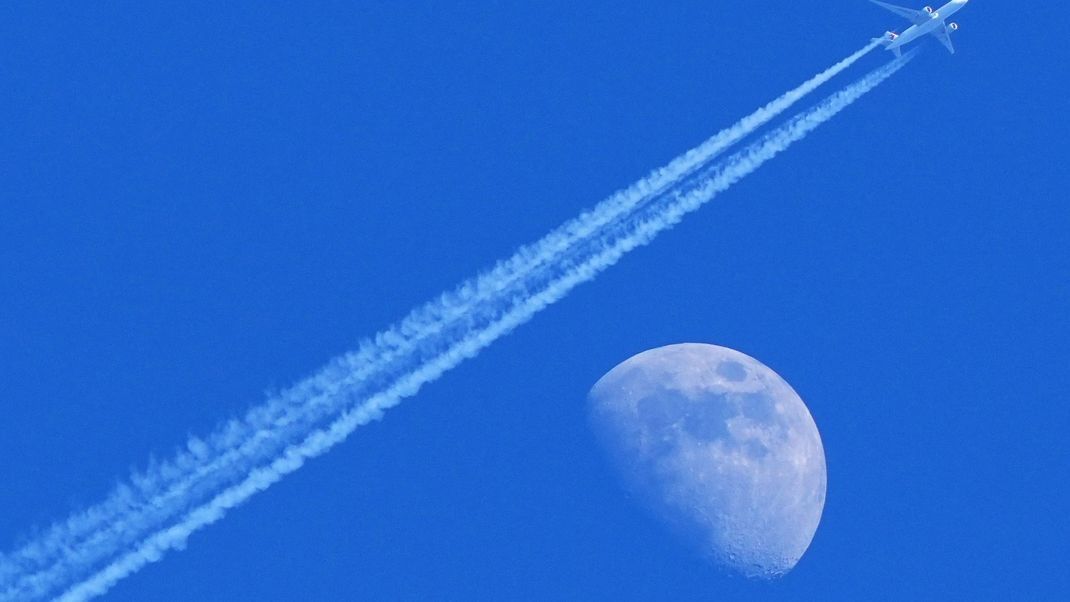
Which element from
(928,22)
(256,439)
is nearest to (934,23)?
(928,22)

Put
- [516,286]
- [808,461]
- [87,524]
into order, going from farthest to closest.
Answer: [808,461], [516,286], [87,524]

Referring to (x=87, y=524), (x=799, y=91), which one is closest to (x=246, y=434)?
(x=87, y=524)

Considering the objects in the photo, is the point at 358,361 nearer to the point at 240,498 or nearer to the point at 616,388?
the point at 240,498

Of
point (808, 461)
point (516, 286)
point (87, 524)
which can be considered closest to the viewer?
point (87, 524)

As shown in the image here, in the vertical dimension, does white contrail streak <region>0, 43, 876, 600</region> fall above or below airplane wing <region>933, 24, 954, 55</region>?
below

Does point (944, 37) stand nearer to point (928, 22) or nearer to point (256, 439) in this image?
point (928, 22)
